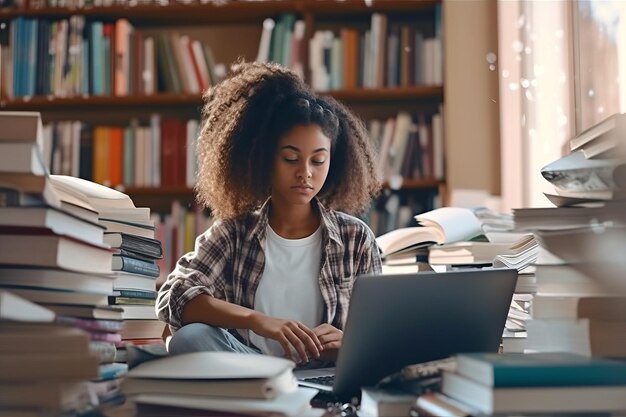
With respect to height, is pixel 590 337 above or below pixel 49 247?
below

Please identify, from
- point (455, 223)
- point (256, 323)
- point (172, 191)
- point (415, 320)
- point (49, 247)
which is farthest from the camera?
point (172, 191)

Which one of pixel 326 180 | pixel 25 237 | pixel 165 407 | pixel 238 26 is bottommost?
pixel 165 407

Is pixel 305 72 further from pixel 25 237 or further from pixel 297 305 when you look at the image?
pixel 25 237

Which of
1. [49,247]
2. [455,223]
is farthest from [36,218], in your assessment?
[455,223]

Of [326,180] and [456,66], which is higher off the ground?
[456,66]

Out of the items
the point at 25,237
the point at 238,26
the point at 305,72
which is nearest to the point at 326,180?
the point at 25,237

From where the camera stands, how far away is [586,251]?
2.99 feet

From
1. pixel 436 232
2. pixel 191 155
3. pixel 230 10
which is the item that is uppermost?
pixel 230 10

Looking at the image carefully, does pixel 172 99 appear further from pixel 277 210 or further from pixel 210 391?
pixel 210 391

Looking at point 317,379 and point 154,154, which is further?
point 154,154

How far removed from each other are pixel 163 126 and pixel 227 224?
4.85ft

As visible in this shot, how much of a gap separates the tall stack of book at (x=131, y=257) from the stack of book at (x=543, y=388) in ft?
2.07

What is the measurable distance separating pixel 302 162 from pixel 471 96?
1517mm

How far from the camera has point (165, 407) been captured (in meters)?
0.79
